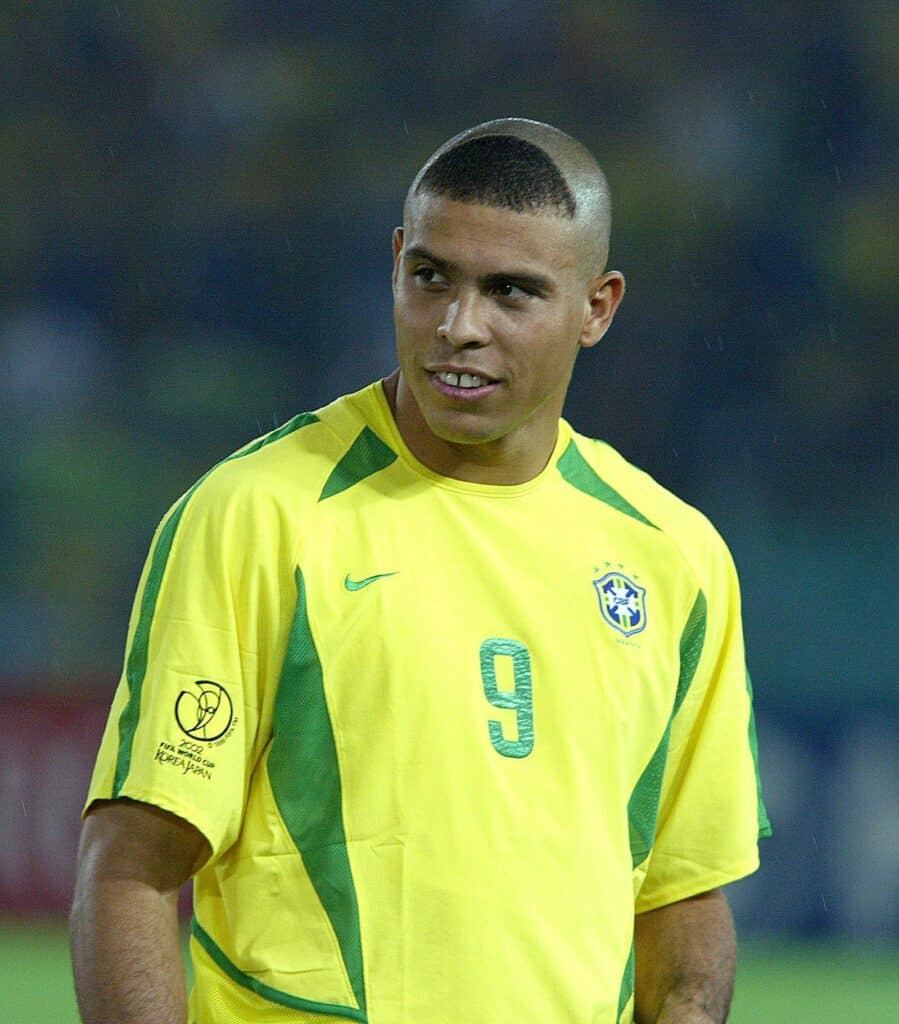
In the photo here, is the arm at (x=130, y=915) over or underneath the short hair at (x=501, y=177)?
underneath

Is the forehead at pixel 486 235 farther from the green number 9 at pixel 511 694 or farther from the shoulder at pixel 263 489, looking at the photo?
the green number 9 at pixel 511 694

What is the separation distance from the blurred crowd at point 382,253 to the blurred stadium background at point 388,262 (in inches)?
0.6

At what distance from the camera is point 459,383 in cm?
214

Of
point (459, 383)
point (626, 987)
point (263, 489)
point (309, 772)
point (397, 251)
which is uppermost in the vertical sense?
point (397, 251)

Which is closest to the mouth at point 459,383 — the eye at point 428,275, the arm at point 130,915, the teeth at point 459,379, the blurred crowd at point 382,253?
the teeth at point 459,379

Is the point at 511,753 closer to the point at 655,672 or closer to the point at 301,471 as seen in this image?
the point at 655,672

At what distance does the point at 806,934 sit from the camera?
6.69m

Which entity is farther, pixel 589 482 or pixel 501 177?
pixel 589 482

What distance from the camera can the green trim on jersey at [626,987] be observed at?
2.19 metres

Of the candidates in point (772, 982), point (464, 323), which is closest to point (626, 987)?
point (464, 323)

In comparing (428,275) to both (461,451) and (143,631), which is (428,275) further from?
(143,631)

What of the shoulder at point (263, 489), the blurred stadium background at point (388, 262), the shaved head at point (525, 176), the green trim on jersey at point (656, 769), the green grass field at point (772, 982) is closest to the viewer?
the shoulder at point (263, 489)

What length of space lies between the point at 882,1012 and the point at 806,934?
0.75 metres

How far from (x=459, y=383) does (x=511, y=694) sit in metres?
0.37
